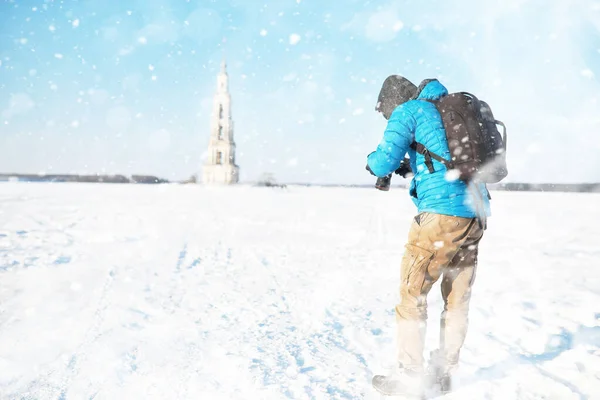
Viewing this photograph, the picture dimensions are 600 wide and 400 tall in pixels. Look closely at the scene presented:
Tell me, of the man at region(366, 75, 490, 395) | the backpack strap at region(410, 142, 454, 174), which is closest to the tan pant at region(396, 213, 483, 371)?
the man at region(366, 75, 490, 395)

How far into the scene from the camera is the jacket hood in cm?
235

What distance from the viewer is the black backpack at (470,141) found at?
7.02ft

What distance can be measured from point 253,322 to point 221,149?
2659 inches

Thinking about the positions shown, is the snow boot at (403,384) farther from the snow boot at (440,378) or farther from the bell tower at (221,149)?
the bell tower at (221,149)

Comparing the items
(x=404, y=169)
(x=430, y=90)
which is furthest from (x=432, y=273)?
(x=430, y=90)

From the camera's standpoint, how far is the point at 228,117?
7125 cm

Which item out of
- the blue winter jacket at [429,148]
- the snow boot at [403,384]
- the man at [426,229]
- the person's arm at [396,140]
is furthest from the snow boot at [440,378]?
the person's arm at [396,140]

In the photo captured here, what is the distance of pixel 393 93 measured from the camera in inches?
100.0

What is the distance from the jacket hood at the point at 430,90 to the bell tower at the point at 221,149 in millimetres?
66746

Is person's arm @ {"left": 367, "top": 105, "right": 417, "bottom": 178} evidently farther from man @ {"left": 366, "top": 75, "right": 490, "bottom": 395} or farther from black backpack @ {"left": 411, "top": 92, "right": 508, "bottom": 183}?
black backpack @ {"left": 411, "top": 92, "right": 508, "bottom": 183}

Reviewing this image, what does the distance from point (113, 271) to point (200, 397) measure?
402 centimetres

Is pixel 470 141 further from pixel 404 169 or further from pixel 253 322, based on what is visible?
pixel 253 322

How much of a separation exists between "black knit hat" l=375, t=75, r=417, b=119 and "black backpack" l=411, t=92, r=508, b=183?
309 mm

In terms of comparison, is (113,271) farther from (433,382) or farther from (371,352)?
(433,382)
